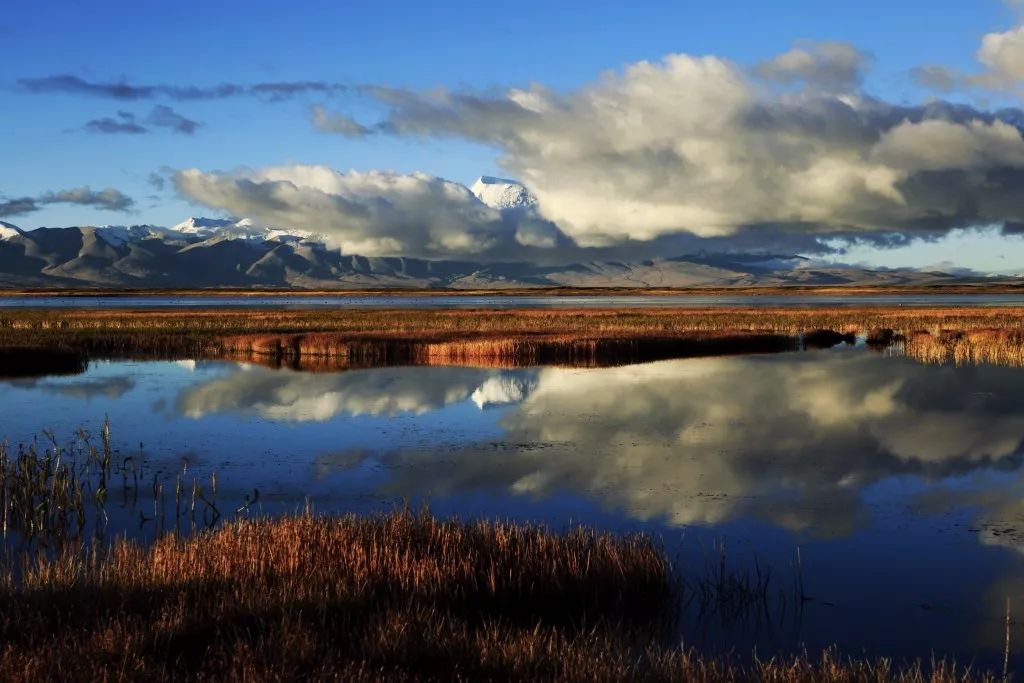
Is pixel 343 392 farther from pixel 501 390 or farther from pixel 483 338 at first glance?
pixel 483 338

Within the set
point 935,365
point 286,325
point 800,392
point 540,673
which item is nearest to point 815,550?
point 540,673

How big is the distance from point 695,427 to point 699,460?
597 centimetres

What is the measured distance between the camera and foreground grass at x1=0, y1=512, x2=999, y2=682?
935cm

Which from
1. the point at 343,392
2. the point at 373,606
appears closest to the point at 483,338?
the point at 343,392

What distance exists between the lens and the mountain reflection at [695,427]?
20750mm

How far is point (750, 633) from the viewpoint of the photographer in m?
12.3

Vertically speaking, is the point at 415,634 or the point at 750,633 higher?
the point at 415,634

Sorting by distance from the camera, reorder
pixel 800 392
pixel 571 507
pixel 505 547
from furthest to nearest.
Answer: pixel 800 392 → pixel 571 507 → pixel 505 547

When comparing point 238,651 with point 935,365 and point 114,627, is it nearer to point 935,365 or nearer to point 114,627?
point 114,627

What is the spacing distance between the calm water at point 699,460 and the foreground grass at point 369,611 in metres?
1.39

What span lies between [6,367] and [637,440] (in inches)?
1449

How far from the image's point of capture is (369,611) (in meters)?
11.0

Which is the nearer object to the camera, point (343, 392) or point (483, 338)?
point (343, 392)

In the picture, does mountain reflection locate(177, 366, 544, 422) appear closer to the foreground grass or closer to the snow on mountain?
the snow on mountain
